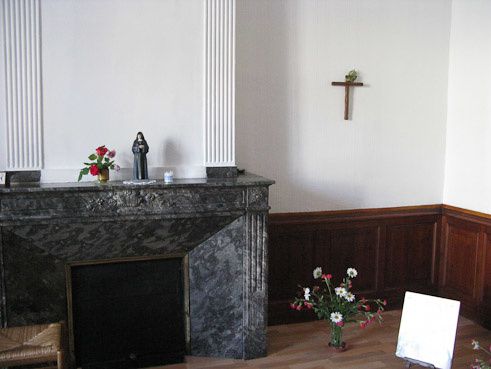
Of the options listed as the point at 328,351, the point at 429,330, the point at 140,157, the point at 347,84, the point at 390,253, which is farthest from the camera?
the point at 390,253

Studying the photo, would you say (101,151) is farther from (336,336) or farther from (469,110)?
(469,110)

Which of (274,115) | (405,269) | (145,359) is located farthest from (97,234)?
(405,269)

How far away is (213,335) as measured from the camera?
3.58 m

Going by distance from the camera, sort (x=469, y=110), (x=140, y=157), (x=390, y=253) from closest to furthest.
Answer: (x=140, y=157), (x=469, y=110), (x=390, y=253)

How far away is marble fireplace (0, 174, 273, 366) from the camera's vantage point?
10.2 ft

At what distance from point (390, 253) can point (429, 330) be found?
111cm

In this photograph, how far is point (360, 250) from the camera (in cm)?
437

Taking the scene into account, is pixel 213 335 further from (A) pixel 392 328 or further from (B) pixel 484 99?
(B) pixel 484 99

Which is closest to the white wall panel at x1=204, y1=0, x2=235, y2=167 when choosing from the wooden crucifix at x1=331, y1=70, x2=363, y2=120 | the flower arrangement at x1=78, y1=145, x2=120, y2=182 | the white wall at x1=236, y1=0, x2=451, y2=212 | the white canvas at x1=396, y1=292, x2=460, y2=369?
the white wall at x1=236, y1=0, x2=451, y2=212

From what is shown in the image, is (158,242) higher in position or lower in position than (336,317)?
higher

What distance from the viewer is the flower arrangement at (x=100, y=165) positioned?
3.23m

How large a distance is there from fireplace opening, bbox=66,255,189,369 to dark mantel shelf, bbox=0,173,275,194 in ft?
1.60

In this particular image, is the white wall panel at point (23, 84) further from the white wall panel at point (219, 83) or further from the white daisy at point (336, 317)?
the white daisy at point (336, 317)

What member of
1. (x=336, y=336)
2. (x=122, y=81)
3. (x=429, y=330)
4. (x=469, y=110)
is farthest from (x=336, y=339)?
(x=122, y=81)
